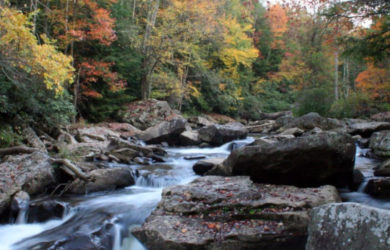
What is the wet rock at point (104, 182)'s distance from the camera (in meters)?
7.52

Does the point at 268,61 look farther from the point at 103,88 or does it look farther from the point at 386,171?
the point at 386,171

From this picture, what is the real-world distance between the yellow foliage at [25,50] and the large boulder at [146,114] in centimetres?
1125

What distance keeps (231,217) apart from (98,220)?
2.68 meters

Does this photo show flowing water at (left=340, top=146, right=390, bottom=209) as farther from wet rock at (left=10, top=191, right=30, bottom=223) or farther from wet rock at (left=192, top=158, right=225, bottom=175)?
wet rock at (left=10, top=191, right=30, bottom=223)

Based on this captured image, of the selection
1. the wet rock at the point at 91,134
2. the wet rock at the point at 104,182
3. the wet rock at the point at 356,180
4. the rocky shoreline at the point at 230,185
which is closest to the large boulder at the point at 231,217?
the rocky shoreline at the point at 230,185

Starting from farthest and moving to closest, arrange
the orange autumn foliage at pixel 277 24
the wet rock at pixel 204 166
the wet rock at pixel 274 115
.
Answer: the orange autumn foliage at pixel 277 24 → the wet rock at pixel 274 115 → the wet rock at pixel 204 166

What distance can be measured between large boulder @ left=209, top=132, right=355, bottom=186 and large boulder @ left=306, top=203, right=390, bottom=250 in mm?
3949

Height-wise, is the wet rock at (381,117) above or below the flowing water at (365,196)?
above

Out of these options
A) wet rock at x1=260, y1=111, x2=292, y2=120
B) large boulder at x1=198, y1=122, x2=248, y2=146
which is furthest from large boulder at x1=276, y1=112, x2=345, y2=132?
wet rock at x1=260, y1=111, x2=292, y2=120

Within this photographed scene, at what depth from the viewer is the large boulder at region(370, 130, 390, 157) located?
10289 millimetres

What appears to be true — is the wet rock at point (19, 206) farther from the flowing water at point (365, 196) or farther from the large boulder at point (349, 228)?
the flowing water at point (365, 196)

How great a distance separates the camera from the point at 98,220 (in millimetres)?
5879

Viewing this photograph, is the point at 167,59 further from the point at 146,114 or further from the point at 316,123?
the point at 316,123

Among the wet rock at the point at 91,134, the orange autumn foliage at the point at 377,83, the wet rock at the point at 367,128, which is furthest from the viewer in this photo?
the orange autumn foliage at the point at 377,83
